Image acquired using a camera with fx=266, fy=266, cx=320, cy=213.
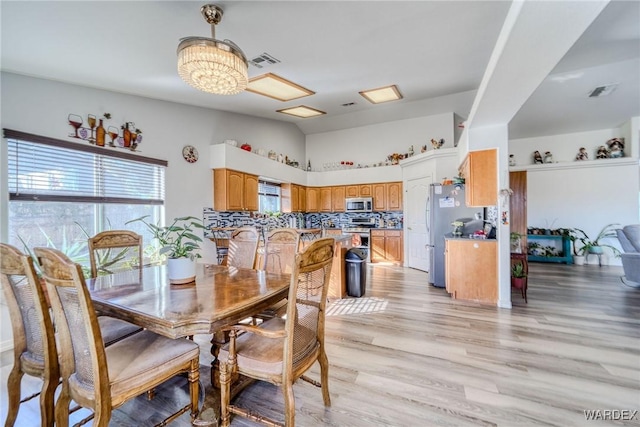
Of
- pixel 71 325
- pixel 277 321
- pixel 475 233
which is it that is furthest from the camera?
pixel 475 233

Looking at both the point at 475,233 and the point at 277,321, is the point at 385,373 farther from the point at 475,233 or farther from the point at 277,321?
the point at 475,233

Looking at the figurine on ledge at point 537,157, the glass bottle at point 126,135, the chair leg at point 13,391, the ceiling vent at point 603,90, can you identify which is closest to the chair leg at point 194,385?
the chair leg at point 13,391

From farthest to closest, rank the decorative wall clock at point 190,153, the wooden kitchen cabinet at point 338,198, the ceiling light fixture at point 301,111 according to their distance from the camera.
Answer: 1. the wooden kitchen cabinet at point 338,198
2. the ceiling light fixture at point 301,111
3. the decorative wall clock at point 190,153

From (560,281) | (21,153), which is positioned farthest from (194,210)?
(560,281)

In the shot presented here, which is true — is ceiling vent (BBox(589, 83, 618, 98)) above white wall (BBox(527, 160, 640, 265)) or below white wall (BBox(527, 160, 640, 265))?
above

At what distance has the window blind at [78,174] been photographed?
2662mm

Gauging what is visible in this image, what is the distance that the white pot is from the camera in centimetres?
181

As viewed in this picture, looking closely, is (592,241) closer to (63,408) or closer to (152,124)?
(63,408)

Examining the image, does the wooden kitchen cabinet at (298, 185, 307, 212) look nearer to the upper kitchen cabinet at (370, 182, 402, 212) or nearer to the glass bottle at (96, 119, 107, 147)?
the upper kitchen cabinet at (370, 182, 402, 212)

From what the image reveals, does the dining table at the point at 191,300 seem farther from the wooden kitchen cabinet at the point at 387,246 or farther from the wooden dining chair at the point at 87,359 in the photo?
the wooden kitchen cabinet at the point at 387,246

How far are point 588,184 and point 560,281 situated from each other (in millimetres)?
3163

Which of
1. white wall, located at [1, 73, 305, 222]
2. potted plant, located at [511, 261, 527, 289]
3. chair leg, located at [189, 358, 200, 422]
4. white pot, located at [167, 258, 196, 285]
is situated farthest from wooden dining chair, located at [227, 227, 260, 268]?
potted plant, located at [511, 261, 527, 289]

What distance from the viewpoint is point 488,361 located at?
2.21 m

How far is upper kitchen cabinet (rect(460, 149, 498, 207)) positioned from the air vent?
286cm
